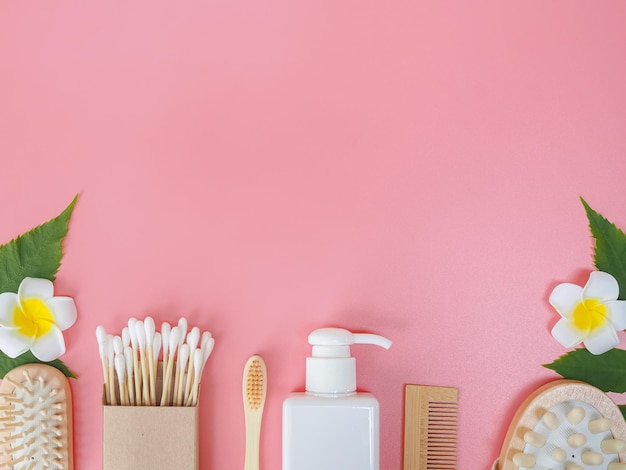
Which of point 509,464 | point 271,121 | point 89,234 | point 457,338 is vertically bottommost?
point 509,464

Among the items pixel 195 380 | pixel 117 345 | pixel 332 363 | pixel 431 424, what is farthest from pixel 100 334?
pixel 431 424

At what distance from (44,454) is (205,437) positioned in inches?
7.5

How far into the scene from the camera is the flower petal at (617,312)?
0.85m

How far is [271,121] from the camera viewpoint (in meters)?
0.88

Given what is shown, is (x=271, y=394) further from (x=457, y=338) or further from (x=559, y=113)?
(x=559, y=113)

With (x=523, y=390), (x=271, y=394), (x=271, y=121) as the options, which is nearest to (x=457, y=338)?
(x=523, y=390)

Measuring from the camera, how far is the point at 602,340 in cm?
85

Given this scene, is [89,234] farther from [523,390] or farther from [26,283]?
[523,390]

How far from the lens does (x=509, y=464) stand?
0.82m

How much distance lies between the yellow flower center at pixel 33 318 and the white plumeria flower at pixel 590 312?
2.06 ft

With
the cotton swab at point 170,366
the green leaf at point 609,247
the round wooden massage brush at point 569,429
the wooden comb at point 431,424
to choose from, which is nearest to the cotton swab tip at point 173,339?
the cotton swab at point 170,366

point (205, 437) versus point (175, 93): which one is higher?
point (175, 93)

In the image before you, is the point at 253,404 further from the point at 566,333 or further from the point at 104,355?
the point at 566,333

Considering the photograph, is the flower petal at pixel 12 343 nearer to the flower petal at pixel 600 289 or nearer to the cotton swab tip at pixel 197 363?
the cotton swab tip at pixel 197 363
